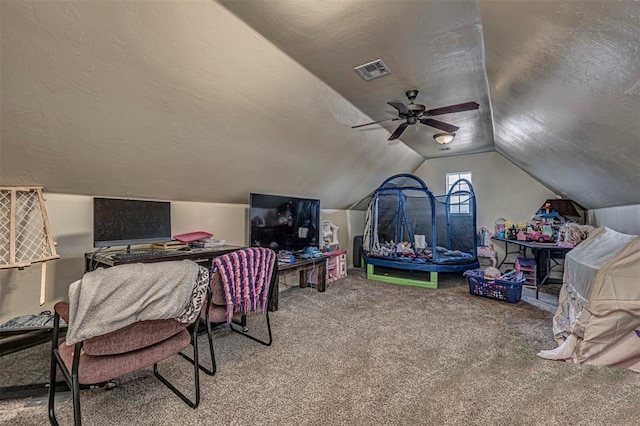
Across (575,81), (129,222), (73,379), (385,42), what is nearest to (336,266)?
(129,222)

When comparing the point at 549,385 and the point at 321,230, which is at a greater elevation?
the point at 321,230

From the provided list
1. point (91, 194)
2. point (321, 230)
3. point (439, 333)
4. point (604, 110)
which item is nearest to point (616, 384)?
point (439, 333)

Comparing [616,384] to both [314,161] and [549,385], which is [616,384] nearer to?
[549,385]

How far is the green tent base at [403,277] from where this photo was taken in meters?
4.56

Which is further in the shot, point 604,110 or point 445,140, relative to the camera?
point 445,140

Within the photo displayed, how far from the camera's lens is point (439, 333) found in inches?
110

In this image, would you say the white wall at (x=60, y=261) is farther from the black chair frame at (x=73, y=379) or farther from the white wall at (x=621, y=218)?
the white wall at (x=621, y=218)

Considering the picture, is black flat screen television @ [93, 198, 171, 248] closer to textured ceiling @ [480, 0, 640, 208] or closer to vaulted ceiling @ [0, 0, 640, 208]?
vaulted ceiling @ [0, 0, 640, 208]

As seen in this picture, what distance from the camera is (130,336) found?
149 cm

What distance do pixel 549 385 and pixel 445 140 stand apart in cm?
310

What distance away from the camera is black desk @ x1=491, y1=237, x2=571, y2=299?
4.08 meters

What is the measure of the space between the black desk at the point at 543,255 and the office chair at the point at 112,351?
4.57 meters

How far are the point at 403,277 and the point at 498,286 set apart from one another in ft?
4.94

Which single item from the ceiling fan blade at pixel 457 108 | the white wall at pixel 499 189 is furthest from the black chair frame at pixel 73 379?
the white wall at pixel 499 189
